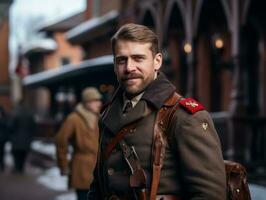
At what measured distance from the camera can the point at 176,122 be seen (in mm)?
3334

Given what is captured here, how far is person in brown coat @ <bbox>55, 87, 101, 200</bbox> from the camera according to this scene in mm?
8461

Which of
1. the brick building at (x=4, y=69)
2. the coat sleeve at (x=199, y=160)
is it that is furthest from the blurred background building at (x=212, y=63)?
the brick building at (x=4, y=69)

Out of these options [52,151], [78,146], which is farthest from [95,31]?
[78,146]

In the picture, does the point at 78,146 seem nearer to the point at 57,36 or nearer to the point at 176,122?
the point at 176,122

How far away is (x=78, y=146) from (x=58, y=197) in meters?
6.26

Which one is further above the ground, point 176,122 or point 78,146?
point 176,122

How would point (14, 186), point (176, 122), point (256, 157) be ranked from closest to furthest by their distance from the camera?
point (176, 122), point (256, 157), point (14, 186)

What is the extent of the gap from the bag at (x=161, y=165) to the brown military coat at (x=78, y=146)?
16.6 feet

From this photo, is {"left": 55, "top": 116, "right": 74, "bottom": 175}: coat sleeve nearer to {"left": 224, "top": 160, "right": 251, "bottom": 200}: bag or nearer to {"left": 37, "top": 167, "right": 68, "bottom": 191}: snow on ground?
{"left": 224, "top": 160, "right": 251, "bottom": 200}: bag

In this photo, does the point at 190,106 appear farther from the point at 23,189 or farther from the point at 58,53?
the point at 58,53

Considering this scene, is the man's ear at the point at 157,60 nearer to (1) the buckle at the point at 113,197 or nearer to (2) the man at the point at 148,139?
(2) the man at the point at 148,139

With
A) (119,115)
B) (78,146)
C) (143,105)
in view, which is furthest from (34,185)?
(143,105)

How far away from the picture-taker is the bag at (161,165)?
332cm

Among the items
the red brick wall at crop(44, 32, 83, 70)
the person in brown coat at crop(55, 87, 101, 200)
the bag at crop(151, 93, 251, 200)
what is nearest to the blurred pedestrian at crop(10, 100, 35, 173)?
the person in brown coat at crop(55, 87, 101, 200)
